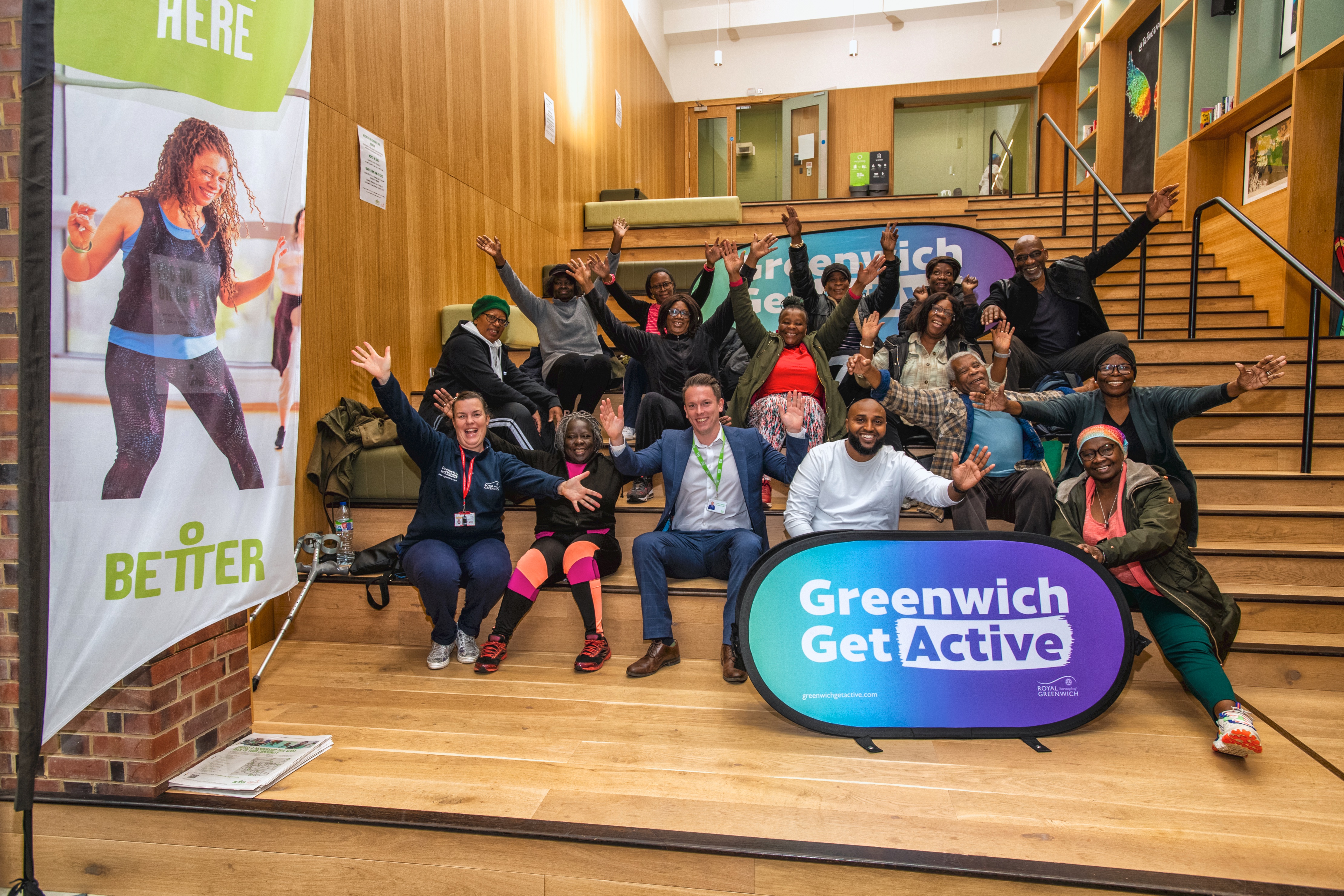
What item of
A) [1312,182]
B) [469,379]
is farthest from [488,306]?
[1312,182]

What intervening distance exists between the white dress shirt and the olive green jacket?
2.54 feet

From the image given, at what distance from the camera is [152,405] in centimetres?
164

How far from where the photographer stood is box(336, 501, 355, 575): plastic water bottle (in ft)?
9.86

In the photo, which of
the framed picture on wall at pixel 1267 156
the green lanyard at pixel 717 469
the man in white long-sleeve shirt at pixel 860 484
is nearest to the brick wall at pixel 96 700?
the green lanyard at pixel 717 469

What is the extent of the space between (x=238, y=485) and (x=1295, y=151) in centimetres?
606

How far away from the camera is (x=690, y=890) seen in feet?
5.26

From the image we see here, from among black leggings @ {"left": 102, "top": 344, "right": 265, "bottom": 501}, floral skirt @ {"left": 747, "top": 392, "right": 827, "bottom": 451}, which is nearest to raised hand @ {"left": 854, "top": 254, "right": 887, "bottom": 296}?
floral skirt @ {"left": 747, "top": 392, "right": 827, "bottom": 451}

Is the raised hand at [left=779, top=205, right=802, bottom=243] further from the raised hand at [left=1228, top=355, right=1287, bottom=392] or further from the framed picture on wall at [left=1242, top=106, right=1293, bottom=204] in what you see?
the framed picture on wall at [left=1242, top=106, right=1293, bottom=204]

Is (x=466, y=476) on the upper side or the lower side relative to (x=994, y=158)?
lower

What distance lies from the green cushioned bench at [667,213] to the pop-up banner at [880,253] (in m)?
1.44

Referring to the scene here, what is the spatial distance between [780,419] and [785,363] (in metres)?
0.31

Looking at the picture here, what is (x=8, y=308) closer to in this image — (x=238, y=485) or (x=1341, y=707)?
(x=238, y=485)

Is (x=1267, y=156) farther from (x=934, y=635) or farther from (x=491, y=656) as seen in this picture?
(x=491, y=656)

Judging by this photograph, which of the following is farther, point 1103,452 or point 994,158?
point 994,158
